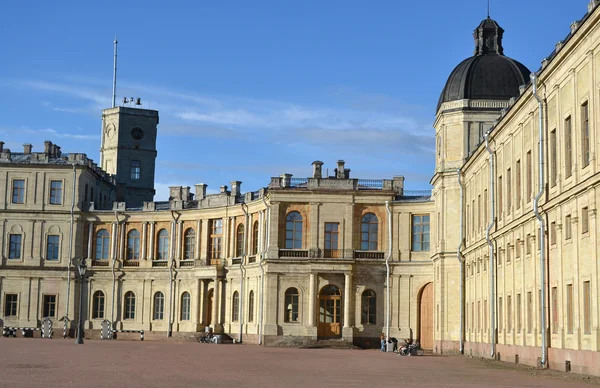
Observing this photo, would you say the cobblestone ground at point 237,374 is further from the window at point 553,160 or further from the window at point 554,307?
the window at point 553,160

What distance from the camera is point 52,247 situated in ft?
252

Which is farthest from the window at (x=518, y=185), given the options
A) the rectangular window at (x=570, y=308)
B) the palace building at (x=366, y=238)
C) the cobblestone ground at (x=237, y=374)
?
the rectangular window at (x=570, y=308)

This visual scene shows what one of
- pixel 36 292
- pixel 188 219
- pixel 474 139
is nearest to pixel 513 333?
pixel 474 139

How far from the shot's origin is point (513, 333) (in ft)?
137

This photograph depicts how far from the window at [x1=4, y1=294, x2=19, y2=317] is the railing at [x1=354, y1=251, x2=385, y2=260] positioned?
28.0 m

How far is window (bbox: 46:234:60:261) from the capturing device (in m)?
76.6

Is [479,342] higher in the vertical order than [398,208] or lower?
lower

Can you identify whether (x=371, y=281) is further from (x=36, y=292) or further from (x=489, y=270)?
(x=36, y=292)

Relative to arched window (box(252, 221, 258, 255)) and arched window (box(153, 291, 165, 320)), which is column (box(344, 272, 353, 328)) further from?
arched window (box(153, 291, 165, 320))

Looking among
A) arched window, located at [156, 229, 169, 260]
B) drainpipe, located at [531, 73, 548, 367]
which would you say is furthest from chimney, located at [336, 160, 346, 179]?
drainpipe, located at [531, 73, 548, 367]

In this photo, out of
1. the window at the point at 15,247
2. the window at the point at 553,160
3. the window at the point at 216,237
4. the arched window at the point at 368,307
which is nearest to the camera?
the window at the point at 553,160

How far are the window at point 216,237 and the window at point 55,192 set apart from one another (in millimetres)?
12429

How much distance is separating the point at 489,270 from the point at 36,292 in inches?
1636

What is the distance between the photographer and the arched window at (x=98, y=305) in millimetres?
77062
